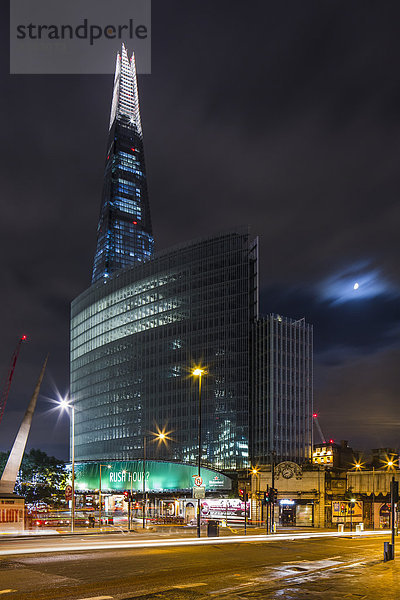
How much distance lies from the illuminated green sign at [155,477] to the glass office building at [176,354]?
250 centimetres

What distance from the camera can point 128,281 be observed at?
168625mm

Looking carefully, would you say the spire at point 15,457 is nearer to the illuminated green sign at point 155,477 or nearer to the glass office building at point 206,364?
the illuminated green sign at point 155,477

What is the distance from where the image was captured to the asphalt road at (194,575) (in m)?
18.4

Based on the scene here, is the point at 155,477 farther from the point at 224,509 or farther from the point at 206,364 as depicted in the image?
the point at 224,509

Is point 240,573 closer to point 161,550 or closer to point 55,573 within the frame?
point 55,573

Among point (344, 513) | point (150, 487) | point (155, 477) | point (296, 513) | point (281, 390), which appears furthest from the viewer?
point (150, 487)

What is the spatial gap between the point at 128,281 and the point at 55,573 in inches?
5817

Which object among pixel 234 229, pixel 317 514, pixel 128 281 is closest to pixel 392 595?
pixel 317 514

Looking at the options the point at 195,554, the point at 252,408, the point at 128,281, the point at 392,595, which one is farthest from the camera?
the point at 128,281

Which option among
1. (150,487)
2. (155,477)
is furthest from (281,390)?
(150,487)

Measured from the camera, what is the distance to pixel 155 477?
140500 millimetres

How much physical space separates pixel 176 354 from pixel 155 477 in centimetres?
2906

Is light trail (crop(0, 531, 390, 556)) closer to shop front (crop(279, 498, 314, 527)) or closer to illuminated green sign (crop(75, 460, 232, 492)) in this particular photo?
shop front (crop(279, 498, 314, 527))

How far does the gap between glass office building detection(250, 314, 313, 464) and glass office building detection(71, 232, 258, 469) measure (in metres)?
2.66
